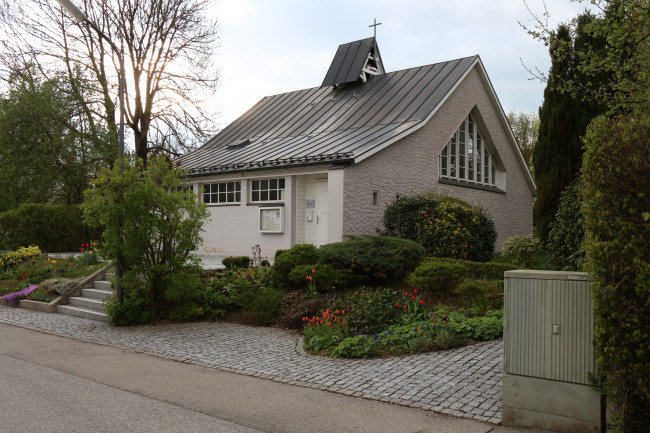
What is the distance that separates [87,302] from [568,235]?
978 centimetres

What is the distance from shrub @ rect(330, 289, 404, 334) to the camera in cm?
831

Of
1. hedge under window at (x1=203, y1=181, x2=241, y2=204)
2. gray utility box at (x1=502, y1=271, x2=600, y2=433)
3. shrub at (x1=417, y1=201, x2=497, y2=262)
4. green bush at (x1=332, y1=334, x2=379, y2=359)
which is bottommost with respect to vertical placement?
green bush at (x1=332, y1=334, x2=379, y2=359)

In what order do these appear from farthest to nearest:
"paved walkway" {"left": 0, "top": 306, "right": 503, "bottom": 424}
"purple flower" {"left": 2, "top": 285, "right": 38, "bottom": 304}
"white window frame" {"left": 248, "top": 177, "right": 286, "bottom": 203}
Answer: "white window frame" {"left": 248, "top": 177, "right": 286, "bottom": 203}, "purple flower" {"left": 2, "top": 285, "right": 38, "bottom": 304}, "paved walkway" {"left": 0, "top": 306, "right": 503, "bottom": 424}

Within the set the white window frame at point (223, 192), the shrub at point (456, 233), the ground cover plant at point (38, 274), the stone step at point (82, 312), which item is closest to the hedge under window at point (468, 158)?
the shrub at point (456, 233)

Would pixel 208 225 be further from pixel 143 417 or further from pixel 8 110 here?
pixel 143 417

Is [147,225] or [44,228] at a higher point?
[147,225]

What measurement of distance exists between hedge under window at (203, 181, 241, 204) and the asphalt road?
11.4m

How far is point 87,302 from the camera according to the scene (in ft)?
39.1

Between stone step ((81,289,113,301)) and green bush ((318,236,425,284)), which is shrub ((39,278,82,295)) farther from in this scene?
green bush ((318,236,425,284))

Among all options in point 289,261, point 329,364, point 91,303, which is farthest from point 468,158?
point 329,364

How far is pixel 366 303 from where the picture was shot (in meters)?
8.83

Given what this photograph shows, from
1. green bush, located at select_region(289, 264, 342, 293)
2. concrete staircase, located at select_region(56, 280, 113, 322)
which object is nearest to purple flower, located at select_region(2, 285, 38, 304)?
concrete staircase, located at select_region(56, 280, 113, 322)

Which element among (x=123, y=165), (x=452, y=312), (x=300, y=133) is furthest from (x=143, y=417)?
(x=300, y=133)

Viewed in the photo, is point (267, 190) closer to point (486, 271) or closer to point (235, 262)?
point (235, 262)
